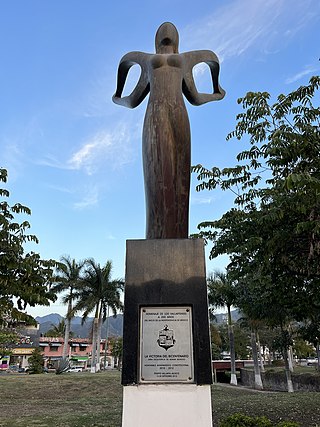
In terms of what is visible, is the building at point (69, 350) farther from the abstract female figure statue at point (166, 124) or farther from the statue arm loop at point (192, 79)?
the abstract female figure statue at point (166, 124)

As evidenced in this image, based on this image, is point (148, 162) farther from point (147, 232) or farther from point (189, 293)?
point (189, 293)

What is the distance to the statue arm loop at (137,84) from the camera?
4.82 meters

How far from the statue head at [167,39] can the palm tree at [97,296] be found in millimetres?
28992

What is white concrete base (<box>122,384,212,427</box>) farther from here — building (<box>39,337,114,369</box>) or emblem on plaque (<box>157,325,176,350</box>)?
building (<box>39,337,114,369</box>)

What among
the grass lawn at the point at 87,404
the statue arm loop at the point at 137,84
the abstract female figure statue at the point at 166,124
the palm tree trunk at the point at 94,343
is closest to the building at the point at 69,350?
the palm tree trunk at the point at 94,343

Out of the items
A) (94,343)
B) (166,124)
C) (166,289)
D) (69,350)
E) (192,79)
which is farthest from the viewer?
(69,350)

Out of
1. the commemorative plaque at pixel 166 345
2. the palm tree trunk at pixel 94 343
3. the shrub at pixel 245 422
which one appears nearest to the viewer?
the commemorative plaque at pixel 166 345

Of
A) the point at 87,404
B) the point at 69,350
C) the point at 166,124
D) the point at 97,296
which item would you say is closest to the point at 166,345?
the point at 166,124

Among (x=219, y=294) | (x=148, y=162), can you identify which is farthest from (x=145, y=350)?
(x=219, y=294)

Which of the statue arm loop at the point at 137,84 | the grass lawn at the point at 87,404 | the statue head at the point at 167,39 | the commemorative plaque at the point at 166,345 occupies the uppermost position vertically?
the statue head at the point at 167,39

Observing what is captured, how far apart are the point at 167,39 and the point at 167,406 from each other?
168 inches

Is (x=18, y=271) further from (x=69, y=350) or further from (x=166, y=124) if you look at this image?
(x=69, y=350)

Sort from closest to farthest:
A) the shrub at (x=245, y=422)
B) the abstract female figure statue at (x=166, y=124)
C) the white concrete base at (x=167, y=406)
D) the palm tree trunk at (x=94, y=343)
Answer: the white concrete base at (x=167, y=406) → the abstract female figure statue at (x=166, y=124) → the shrub at (x=245, y=422) → the palm tree trunk at (x=94, y=343)

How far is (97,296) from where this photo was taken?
3216 cm
